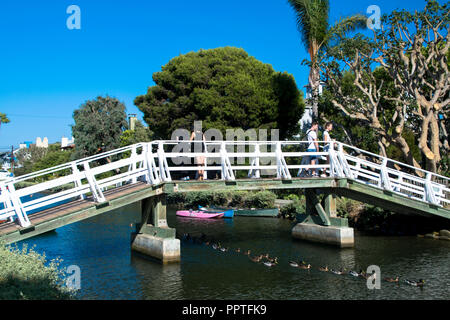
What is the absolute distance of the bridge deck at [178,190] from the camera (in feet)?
48.7

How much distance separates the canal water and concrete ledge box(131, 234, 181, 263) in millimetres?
309

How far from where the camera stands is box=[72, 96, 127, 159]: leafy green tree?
2594 inches

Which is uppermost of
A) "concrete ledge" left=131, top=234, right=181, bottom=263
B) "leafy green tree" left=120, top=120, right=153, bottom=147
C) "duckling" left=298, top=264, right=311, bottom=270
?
"leafy green tree" left=120, top=120, right=153, bottom=147

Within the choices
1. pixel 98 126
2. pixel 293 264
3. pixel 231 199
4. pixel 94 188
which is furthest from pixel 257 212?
pixel 98 126

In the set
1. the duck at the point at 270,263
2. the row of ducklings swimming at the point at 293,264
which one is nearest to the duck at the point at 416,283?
the row of ducklings swimming at the point at 293,264

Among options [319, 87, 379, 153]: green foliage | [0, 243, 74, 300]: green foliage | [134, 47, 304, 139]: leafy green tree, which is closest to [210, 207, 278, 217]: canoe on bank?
[319, 87, 379, 153]: green foliage

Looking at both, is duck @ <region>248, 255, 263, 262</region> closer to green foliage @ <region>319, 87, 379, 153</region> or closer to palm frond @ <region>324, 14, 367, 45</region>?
green foliage @ <region>319, 87, 379, 153</region>

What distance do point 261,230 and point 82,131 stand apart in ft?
153

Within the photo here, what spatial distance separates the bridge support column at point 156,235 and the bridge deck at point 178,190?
3.78ft

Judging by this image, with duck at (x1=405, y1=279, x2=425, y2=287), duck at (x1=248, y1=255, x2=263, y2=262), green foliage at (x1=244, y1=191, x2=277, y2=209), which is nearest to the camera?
duck at (x1=405, y1=279, x2=425, y2=287)

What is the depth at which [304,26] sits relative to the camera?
1337 inches

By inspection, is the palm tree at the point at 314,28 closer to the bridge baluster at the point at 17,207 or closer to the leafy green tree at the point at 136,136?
the bridge baluster at the point at 17,207

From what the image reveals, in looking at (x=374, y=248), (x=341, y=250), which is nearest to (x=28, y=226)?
(x=341, y=250)
